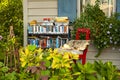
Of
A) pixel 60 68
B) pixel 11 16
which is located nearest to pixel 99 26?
pixel 60 68

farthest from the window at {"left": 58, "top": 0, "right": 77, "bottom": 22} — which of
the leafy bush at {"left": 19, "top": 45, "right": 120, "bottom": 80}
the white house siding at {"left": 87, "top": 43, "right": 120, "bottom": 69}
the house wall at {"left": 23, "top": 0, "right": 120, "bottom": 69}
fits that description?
the leafy bush at {"left": 19, "top": 45, "right": 120, "bottom": 80}

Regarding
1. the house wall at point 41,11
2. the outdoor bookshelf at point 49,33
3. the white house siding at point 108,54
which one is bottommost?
the white house siding at point 108,54

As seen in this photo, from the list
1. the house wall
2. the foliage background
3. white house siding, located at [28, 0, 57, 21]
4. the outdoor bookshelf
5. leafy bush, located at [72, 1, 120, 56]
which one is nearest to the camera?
leafy bush, located at [72, 1, 120, 56]

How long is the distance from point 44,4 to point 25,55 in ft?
13.9

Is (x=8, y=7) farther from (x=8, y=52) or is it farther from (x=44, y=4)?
(x=8, y=52)

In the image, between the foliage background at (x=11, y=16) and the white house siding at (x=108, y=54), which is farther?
the foliage background at (x=11, y=16)

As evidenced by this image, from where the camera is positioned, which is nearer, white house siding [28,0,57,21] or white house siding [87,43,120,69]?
white house siding [87,43,120,69]

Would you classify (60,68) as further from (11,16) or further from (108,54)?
(11,16)

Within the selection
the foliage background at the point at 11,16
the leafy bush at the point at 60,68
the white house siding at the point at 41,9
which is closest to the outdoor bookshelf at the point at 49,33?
the white house siding at the point at 41,9

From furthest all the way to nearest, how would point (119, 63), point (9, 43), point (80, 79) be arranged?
point (119, 63)
point (9, 43)
point (80, 79)

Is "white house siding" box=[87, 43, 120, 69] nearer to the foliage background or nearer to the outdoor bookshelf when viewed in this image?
the outdoor bookshelf

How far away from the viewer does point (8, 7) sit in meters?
9.26

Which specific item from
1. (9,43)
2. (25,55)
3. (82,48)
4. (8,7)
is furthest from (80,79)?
(8,7)

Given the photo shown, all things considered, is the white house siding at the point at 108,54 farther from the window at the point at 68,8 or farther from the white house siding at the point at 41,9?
the white house siding at the point at 41,9
